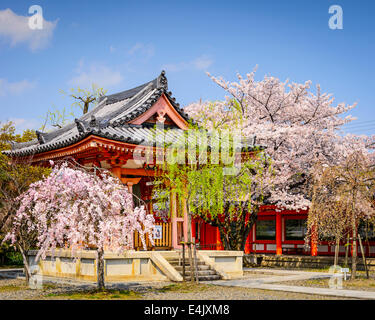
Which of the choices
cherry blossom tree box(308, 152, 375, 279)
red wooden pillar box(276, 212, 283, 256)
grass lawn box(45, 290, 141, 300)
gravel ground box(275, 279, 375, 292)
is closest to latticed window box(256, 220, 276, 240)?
red wooden pillar box(276, 212, 283, 256)

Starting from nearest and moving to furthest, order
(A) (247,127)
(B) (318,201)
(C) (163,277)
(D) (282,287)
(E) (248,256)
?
(D) (282,287)
(C) (163,277)
(B) (318,201)
(A) (247,127)
(E) (248,256)

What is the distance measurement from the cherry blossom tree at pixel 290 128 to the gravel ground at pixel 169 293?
10.8 m

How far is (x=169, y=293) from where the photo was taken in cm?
1384

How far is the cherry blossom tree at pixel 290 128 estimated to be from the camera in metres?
25.8

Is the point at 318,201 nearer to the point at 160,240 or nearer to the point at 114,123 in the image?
the point at 160,240

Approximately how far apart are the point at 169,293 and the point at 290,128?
13792mm

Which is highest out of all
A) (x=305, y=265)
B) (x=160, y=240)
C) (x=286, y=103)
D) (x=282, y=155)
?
(x=286, y=103)

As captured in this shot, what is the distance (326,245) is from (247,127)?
8.42 metres

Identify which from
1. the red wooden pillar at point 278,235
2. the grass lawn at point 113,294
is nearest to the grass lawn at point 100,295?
the grass lawn at point 113,294

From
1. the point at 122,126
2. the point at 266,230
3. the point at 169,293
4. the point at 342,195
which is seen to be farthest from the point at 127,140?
the point at 266,230

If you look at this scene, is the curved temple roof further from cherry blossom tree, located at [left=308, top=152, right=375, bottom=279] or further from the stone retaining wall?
the stone retaining wall

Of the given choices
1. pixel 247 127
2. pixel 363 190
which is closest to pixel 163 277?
pixel 363 190

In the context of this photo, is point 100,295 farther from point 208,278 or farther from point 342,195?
point 342,195

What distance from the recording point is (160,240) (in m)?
19.6
